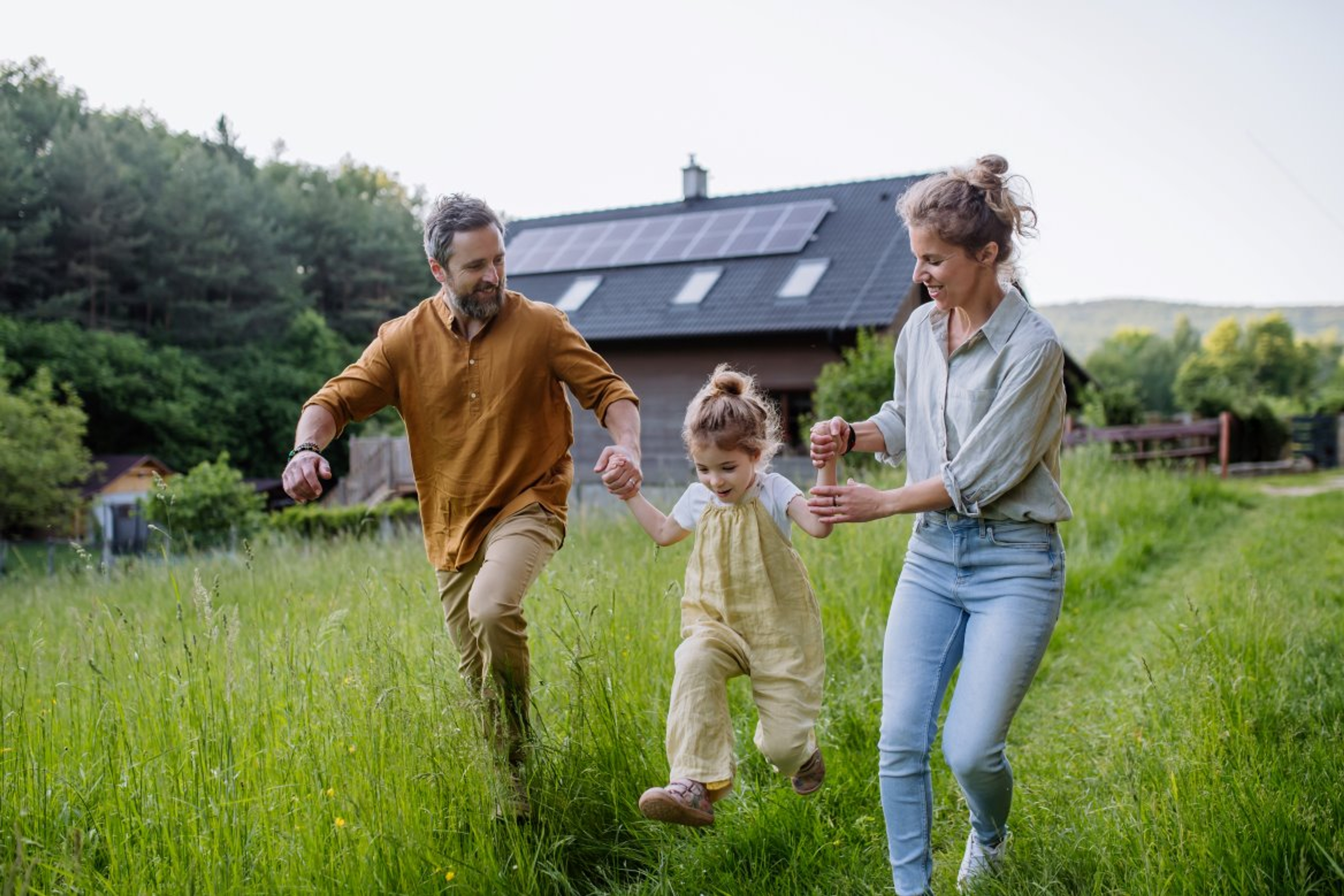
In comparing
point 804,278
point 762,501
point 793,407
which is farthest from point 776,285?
point 762,501

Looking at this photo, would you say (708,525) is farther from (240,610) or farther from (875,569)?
(240,610)

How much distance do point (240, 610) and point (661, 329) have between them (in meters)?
19.4

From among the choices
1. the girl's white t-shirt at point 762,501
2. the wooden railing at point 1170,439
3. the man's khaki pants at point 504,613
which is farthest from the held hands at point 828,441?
the wooden railing at point 1170,439

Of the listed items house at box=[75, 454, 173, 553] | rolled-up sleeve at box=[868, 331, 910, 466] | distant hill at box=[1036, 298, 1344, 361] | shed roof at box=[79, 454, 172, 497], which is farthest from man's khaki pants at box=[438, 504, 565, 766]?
distant hill at box=[1036, 298, 1344, 361]

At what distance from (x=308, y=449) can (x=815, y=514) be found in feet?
5.74

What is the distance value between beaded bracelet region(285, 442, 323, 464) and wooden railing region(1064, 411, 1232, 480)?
15927 millimetres

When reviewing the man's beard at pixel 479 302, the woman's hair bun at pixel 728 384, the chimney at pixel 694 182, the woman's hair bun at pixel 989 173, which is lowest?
the woman's hair bun at pixel 728 384

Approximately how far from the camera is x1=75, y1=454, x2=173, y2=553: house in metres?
31.8

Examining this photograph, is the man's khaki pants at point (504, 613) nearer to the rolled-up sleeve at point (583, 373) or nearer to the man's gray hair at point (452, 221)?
the rolled-up sleeve at point (583, 373)

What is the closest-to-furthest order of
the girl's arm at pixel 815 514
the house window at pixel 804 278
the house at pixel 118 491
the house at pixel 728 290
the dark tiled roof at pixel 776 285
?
the girl's arm at pixel 815 514 → the dark tiled roof at pixel 776 285 → the house at pixel 728 290 → the house window at pixel 804 278 → the house at pixel 118 491

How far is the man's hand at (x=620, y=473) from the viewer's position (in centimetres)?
337

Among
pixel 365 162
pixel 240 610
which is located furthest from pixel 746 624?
pixel 365 162

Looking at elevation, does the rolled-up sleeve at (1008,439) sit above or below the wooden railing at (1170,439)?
above

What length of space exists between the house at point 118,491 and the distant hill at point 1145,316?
136124mm
